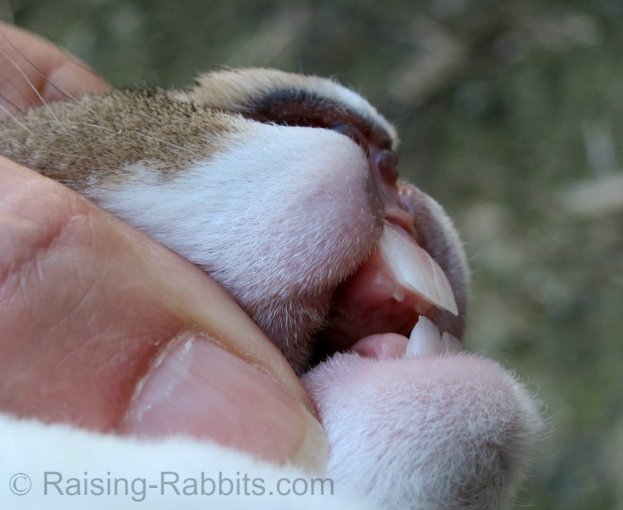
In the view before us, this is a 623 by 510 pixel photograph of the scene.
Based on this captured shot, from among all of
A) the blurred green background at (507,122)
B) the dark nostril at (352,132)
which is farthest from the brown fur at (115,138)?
the blurred green background at (507,122)

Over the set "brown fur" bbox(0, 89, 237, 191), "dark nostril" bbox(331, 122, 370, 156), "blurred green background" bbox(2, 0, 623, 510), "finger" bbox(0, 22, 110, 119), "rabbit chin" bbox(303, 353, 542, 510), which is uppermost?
"brown fur" bbox(0, 89, 237, 191)

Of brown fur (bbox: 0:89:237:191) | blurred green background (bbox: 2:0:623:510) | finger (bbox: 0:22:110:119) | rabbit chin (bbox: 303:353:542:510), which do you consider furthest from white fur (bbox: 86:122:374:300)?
blurred green background (bbox: 2:0:623:510)

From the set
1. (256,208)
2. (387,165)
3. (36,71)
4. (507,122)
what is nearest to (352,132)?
(387,165)

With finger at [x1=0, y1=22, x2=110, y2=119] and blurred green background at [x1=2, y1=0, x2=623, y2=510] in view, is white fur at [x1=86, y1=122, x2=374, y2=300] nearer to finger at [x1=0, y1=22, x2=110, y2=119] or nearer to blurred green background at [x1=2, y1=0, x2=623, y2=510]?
finger at [x1=0, y1=22, x2=110, y2=119]

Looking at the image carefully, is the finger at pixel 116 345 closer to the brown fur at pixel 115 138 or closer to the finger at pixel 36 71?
the brown fur at pixel 115 138

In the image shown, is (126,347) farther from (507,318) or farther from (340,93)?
(507,318)

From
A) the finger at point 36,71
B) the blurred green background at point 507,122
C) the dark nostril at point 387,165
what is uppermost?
the dark nostril at point 387,165

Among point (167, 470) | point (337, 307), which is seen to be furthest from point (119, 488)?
point (337, 307)
